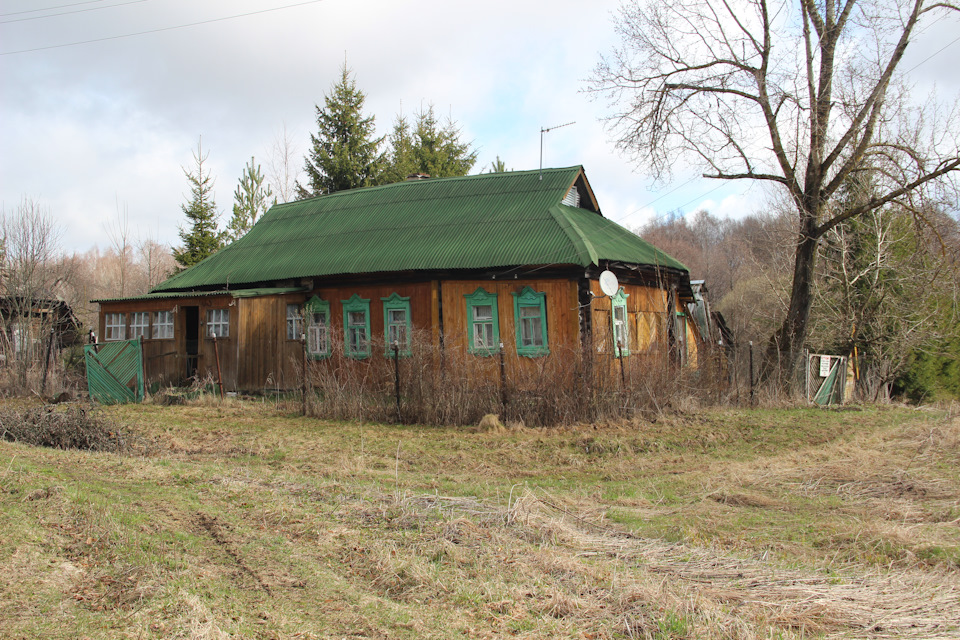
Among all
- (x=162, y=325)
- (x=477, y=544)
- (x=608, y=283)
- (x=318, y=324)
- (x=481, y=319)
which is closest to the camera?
(x=477, y=544)

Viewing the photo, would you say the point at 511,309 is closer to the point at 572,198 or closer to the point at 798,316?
the point at 572,198

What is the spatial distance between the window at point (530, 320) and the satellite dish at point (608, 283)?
5.15 feet

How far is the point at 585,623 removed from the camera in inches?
164

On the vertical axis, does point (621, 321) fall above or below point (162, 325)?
below

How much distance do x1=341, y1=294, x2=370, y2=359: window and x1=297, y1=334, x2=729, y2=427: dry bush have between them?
3.69 m

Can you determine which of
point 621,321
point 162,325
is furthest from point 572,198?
point 162,325

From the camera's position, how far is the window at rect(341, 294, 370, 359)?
1808cm

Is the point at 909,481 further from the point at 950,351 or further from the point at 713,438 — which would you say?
the point at 950,351

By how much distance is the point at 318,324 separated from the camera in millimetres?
18859

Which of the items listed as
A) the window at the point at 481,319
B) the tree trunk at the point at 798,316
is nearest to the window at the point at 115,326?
the window at the point at 481,319

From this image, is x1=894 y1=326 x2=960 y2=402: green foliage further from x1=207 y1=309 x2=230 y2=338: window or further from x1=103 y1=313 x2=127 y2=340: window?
x1=103 y1=313 x2=127 y2=340: window

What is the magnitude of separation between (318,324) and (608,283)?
26.0 ft

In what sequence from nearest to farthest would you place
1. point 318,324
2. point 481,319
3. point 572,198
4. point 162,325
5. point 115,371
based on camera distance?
point 115,371 → point 481,319 → point 162,325 → point 318,324 → point 572,198

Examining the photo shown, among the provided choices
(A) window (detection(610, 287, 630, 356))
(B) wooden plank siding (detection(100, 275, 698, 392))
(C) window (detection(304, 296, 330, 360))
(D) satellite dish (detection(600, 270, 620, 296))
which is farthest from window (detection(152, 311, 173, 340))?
(A) window (detection(610, 287, 630, 356))
